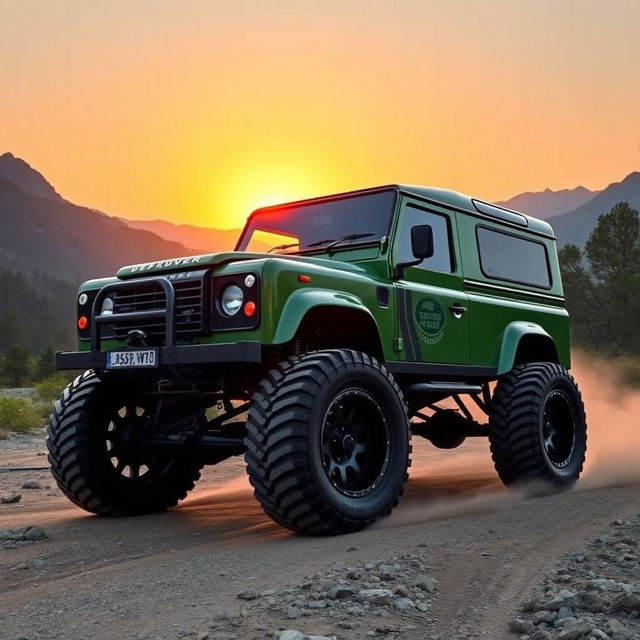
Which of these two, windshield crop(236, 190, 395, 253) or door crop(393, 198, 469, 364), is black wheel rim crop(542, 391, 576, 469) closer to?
door crop(393, 198, 469, 364)

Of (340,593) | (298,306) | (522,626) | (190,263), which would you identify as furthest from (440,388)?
(522,626)

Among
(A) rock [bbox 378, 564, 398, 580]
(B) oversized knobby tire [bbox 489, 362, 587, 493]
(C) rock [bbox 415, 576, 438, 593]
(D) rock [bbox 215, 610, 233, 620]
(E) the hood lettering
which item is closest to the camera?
(D) rock [bbox 215, 610, 233, 620]

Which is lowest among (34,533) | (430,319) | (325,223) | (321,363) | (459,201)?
(34,533)

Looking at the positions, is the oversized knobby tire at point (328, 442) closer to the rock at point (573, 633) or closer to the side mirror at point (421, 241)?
the side mirror at point (421, 241)

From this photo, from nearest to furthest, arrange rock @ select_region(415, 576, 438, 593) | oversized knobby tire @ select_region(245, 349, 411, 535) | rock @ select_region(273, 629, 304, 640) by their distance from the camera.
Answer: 1. rock @ select_region(273, 629, 304, 640)
2. rock @ select_region(415, 576, 438, 593)
3. oversized knobby tire @ select_region(245, 349, 411, 535)

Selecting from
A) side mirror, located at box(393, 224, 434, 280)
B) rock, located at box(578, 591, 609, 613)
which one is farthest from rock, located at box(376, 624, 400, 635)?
side mirror, located at box(393, 224, 434, 280)

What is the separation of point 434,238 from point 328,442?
2510mm

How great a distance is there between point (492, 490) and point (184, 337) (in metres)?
3.62

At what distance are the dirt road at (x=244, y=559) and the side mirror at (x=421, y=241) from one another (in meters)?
1.98

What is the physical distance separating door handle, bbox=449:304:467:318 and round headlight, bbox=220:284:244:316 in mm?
2272

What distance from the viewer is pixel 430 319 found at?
6.87m

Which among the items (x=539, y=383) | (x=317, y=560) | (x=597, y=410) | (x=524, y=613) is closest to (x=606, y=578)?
(x=524, y=613)

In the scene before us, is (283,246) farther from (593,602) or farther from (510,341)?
(593,602)

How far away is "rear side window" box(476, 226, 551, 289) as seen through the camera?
26.3 feet
